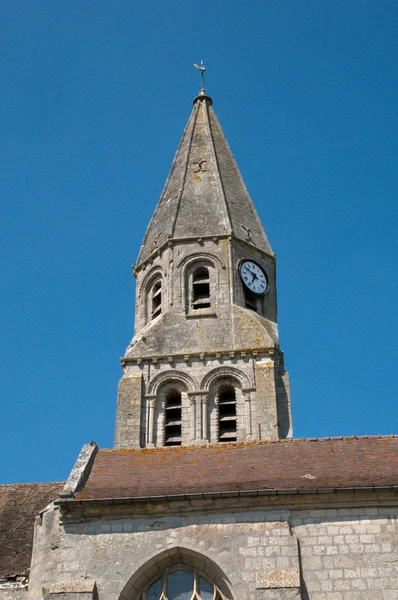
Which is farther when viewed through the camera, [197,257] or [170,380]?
[197,257]

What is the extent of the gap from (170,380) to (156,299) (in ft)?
11.4

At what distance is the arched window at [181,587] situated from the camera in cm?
1446

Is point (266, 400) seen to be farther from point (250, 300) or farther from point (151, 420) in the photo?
point (250, 300)

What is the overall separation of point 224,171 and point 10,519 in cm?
1655

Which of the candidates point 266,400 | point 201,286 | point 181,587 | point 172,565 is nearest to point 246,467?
point 172,565

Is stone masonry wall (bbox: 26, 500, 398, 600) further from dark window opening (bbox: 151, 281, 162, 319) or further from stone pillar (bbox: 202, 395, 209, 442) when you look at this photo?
dark window opening (bbox: 151, 281, 162, 319)

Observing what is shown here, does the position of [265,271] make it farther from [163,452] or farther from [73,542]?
[73,542]

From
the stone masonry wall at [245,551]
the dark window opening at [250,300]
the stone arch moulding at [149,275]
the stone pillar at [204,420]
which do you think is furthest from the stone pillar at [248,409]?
the stone masonry wall at [245,551]

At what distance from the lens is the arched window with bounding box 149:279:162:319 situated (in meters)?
30.0

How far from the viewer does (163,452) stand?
673 inches

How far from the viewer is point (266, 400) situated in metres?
26.6

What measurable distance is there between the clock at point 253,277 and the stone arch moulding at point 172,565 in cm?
1569

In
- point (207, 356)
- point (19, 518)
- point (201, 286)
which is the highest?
point (201, 286)

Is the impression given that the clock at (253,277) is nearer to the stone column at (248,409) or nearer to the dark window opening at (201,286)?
the dark window opening at (201,286)
